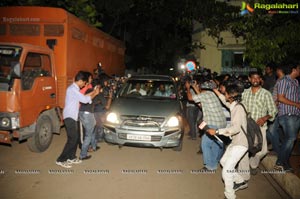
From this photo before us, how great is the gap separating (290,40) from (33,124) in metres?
6.28

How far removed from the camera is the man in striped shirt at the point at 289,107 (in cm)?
495

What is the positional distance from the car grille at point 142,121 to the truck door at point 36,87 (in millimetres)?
1833

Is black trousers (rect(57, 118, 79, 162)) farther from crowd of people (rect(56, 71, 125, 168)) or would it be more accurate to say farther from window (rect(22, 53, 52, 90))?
window (rect(22, 53, 52, 90))

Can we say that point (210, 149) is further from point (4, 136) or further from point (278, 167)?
point (4, 136)

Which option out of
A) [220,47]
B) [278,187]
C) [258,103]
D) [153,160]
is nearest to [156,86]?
[153,160]

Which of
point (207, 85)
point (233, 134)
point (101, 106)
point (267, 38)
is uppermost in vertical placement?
point (267, 38)

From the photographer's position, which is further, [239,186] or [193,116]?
[193,116]

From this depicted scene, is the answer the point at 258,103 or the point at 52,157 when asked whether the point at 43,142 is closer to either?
the point at 52,157

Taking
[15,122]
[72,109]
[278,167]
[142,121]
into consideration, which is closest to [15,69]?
[15,122]

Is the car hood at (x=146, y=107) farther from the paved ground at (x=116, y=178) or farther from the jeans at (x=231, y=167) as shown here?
the jeans at (x=231, y=167)

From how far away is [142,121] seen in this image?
19.4ft

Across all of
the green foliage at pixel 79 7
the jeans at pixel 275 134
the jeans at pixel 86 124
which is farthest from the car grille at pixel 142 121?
the green foliage at pixel 79 7

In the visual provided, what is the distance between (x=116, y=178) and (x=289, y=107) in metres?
3.33

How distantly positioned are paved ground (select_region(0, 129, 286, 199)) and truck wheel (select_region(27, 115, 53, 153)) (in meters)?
0.18
